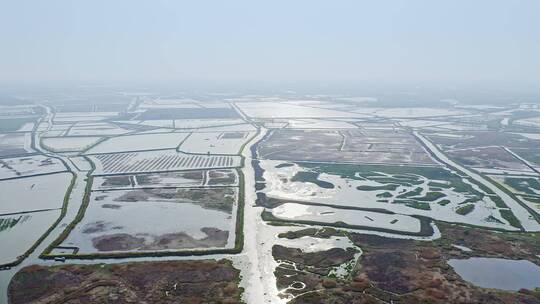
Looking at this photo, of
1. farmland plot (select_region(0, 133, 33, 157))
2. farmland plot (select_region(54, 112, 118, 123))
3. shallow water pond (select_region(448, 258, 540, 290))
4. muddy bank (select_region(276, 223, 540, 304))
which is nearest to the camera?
muddy bank (select_region(276, 223, 540, 304))

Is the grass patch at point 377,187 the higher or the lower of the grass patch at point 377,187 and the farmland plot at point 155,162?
the higher

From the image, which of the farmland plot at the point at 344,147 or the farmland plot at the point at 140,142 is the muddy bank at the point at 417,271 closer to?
the farmland plot at the point at 344,147

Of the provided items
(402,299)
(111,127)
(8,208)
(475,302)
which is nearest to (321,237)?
(402,299)

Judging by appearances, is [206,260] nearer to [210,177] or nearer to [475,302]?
[475,302]

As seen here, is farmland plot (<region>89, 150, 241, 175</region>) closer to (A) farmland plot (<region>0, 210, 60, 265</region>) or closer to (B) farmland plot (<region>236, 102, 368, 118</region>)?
(A) farmland plot (<region>0, 210, 60, 265</region>)

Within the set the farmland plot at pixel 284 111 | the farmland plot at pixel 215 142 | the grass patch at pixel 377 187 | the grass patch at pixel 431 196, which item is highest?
the farmland plot at pixel 284 111

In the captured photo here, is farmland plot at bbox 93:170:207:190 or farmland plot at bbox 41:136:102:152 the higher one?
farmland plot at bbox 93:170:207:190

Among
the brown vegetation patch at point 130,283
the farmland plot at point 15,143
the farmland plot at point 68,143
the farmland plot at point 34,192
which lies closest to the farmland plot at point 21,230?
the farmland plot at point 34,192

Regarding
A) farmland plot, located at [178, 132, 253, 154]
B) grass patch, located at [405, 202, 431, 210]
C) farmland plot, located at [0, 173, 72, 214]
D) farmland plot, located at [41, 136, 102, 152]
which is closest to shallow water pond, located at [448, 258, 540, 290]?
grass patch, located at [405, 202, 431, 210]
